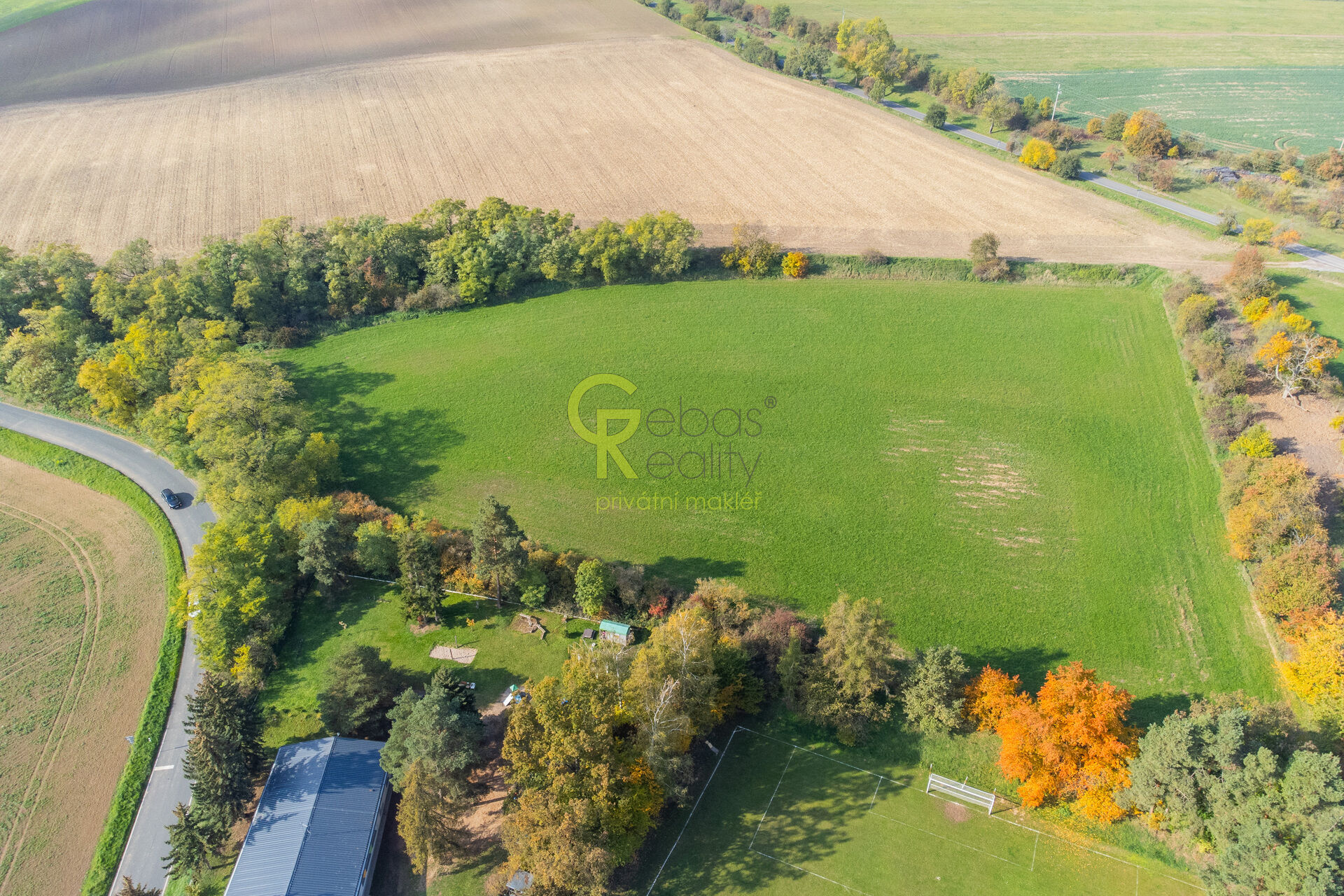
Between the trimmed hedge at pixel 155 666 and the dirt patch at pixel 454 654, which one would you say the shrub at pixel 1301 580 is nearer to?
the dirt patch at pixel 454 654

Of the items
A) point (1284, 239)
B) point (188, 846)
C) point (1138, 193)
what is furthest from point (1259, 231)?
point (188, 846)

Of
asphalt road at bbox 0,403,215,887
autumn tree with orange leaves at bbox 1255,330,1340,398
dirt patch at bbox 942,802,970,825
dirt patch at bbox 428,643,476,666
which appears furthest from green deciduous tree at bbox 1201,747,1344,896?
asphalt road at bbox 0,403,215,887

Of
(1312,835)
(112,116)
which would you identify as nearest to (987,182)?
(1312,835)

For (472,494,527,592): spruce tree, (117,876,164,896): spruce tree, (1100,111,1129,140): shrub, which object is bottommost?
(117,876,164,896): spruce tree

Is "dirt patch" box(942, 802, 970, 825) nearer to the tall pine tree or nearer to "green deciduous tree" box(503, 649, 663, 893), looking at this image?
"green deciduous tree" box(503, 649, 663, 893)

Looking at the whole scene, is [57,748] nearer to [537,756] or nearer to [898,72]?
[537,756]

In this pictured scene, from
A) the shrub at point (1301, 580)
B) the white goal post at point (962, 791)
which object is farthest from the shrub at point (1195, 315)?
the white goal post at point (962, 791)
